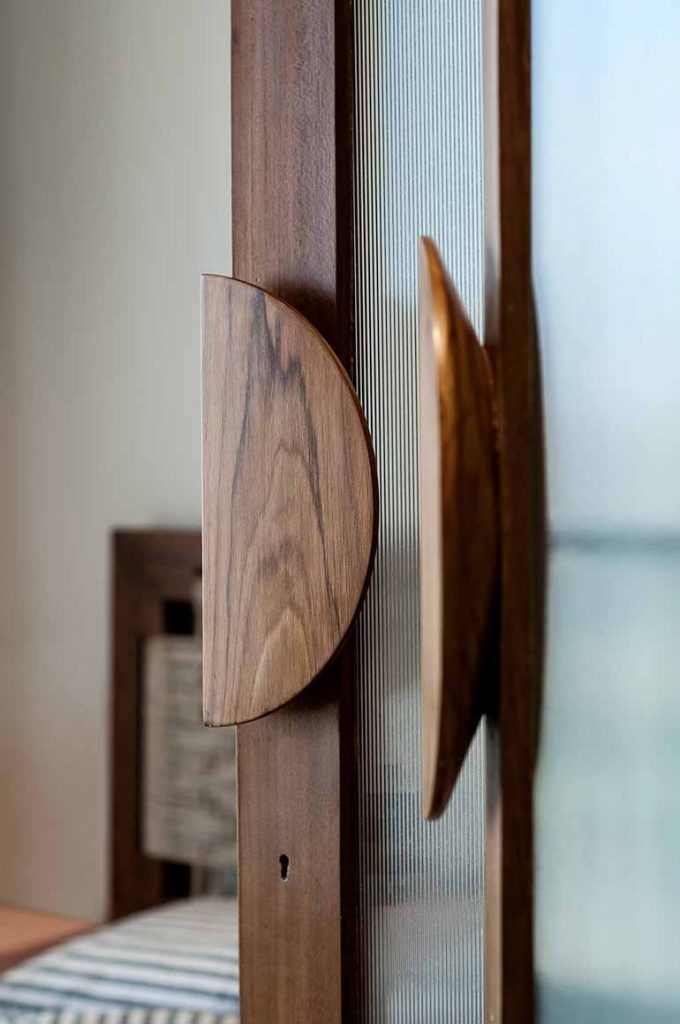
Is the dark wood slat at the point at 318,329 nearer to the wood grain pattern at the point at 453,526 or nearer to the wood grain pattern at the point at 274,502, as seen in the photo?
the wood grain pattern at the point at 274,502

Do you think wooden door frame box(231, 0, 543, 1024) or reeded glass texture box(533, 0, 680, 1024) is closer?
reeded glass texture box(533, 0, 680, 1024)

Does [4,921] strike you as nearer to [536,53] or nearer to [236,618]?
[236,618]

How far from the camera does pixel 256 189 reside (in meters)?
0.52

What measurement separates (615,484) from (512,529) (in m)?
0.08

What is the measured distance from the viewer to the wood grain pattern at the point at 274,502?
0.47 m

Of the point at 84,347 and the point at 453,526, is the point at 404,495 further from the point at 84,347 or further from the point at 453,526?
the point at 84,347

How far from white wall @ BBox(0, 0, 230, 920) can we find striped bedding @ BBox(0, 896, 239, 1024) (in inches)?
19.9

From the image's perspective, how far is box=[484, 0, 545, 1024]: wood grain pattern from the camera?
Answer: 32 cm

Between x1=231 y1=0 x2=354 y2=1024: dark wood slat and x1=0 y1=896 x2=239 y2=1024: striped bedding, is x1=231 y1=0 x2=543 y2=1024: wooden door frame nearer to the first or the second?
x1=231 y1=0 x2=354 y2=1024: dark wood slat

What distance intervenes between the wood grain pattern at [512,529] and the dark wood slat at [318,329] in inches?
6.5

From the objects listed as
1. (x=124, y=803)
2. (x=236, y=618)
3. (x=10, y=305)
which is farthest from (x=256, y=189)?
(x=10, y=305)

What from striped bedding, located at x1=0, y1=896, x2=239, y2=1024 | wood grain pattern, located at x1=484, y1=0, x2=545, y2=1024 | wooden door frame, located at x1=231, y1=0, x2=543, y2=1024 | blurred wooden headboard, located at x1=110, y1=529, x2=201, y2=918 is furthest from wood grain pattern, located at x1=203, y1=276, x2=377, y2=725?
blurred wooden headboard, located at x1=110, y1=529, x2=201, y2=918

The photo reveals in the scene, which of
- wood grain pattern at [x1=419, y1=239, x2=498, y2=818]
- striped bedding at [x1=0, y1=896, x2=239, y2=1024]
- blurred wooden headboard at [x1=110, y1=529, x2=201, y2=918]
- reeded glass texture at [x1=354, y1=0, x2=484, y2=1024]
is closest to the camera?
wood grain pattern at [x1=419, y1=239, x2=498, y2=818]

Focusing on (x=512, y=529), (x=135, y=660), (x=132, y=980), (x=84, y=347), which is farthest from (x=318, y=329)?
(x=84, y=347)
